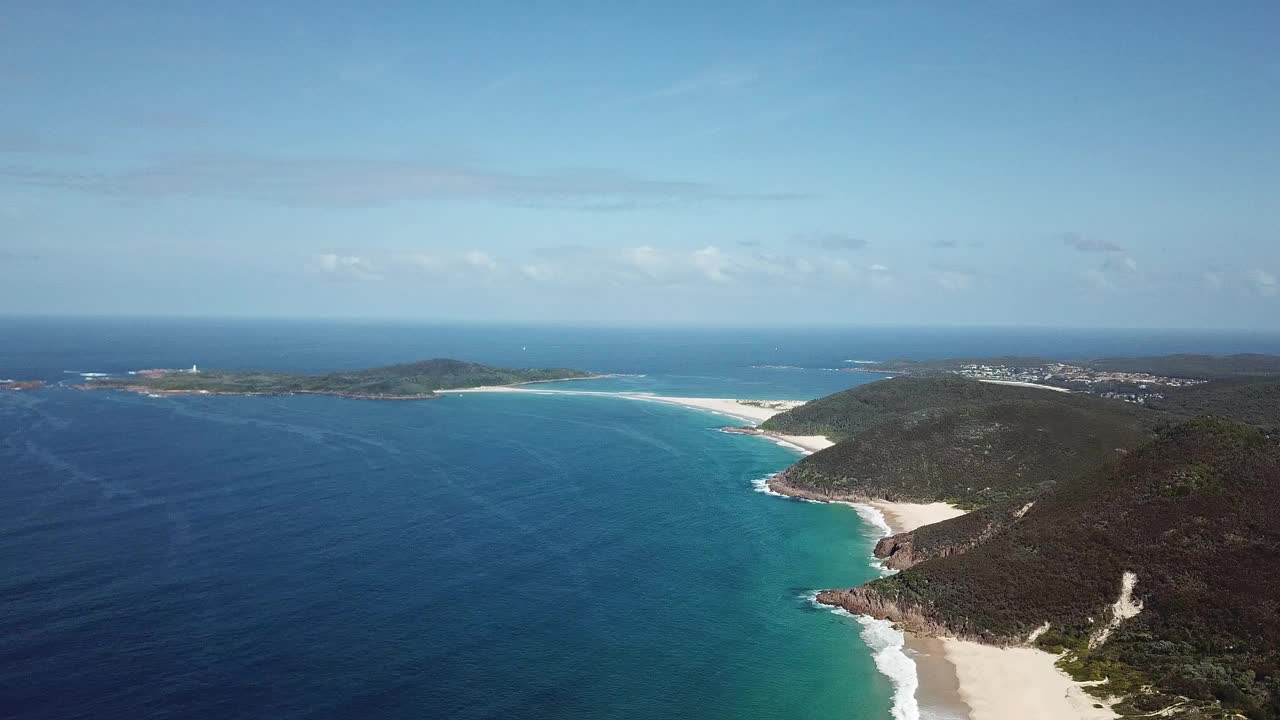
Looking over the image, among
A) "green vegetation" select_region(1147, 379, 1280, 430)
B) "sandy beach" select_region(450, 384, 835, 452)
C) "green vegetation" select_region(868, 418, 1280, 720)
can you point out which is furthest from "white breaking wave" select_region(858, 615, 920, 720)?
"green vegetation" select_region(1147, 379, 1280, 430)

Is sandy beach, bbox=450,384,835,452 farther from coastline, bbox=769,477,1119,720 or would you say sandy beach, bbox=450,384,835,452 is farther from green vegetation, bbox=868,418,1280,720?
coastline, bbox=769,477,1119,720

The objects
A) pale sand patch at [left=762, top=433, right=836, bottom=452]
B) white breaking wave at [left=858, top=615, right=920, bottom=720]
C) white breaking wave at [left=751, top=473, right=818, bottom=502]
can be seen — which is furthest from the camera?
pale sand patch at [left=762, top=433, right=836, bottom=452]

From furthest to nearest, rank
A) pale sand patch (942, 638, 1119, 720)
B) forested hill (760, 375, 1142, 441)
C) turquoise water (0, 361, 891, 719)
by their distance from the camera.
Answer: forested hill (760, 375, 1142, 441), turquoise water (0, 361, 891, 719), pale sand patch (942, 638, 1119, 720)

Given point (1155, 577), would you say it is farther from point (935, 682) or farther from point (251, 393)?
point (251, 393)

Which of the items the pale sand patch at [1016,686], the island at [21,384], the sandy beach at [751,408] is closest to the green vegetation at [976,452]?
the sandy beach at [751,408]

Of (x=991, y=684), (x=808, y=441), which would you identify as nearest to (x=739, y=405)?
(x=808, y=441)

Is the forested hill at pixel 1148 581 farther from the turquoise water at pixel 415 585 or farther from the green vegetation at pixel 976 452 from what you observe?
the green vegetation at pixel 976 452
